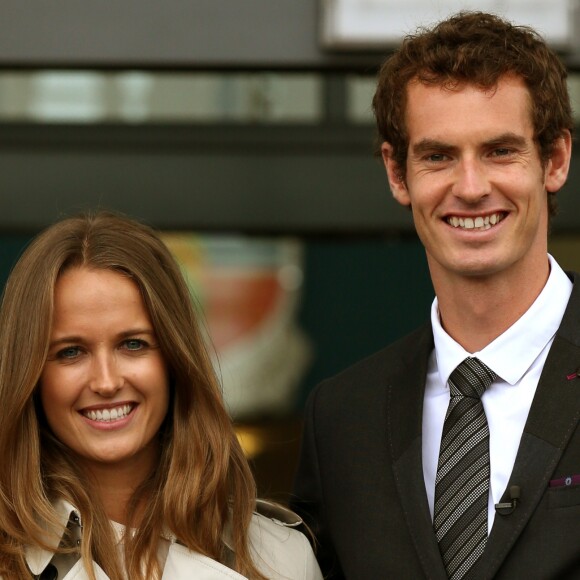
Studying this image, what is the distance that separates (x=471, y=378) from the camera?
138 inches

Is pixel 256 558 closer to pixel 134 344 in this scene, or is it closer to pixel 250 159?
pixel 134 344

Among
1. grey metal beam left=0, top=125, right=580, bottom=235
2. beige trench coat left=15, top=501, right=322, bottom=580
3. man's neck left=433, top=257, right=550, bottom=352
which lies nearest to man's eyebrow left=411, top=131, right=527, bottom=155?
man's neck left=433, top=257, right=550, bottom=352

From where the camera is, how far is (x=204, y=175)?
6.00 metres

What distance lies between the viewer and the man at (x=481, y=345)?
3.33m

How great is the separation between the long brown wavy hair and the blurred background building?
0.43m

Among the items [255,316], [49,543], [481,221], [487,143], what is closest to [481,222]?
[481,221]

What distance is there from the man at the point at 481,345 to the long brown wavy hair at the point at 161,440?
36 centimetres

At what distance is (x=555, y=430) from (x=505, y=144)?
674 millimetres

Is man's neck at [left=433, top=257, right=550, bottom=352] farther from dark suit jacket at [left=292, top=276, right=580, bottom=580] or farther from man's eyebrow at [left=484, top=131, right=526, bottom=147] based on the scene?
man's eyebrow at [left=484, top=131, right=526, bottom=147]

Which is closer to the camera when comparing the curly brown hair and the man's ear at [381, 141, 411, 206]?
the curly brown hair

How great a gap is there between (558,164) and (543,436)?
0.71 m

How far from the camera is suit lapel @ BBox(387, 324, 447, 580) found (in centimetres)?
342

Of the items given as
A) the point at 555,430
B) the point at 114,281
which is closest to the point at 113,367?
the point at 114,281

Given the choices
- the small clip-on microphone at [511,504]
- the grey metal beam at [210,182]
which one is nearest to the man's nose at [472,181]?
the small clip-on microphone at [511,504]
